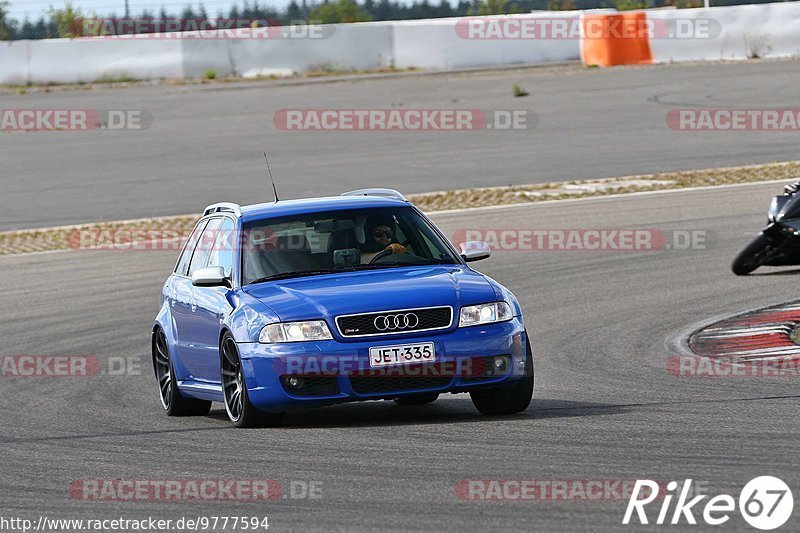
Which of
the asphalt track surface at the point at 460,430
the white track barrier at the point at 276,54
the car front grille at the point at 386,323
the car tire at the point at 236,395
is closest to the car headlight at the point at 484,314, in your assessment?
the car front grille at the point at 386,323

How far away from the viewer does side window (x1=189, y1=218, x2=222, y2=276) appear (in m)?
11.1

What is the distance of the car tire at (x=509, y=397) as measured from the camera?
9.40 metres

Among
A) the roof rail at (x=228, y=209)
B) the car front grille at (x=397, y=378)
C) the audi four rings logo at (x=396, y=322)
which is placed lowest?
the car front grille at (x=397, y=378)

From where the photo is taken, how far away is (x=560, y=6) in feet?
172

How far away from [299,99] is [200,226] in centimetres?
2732

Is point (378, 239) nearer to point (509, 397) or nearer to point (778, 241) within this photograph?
point (509, 397)

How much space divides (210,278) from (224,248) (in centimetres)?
55

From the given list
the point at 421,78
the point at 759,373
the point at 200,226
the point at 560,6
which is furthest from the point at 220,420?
the point at 560,6

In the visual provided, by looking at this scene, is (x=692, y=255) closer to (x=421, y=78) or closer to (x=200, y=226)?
(x=200, y=226)

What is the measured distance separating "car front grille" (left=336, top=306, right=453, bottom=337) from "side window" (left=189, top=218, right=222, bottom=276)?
225cm

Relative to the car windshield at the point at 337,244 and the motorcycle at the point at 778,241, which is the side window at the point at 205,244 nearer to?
the car windshield at the point at 337,244

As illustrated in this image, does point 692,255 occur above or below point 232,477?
below

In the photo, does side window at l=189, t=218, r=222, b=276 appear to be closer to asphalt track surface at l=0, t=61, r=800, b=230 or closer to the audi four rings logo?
the audi four rings logo

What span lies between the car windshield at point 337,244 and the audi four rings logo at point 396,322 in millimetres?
981
